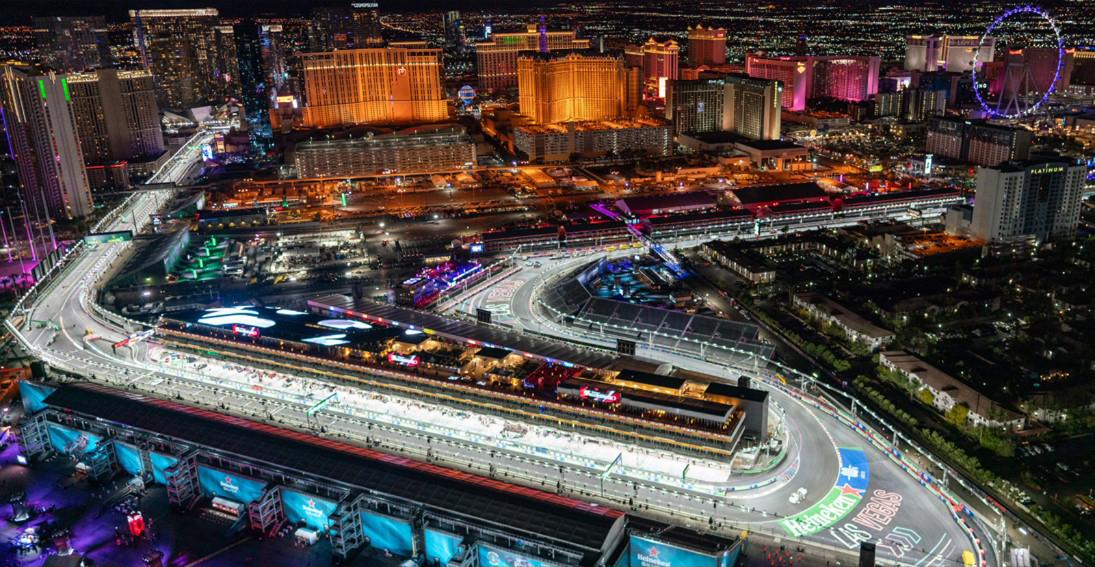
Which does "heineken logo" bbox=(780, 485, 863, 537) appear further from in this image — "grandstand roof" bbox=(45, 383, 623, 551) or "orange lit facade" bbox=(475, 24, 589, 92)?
"orange lit facade" bbox=(475, 24, 589, 92)

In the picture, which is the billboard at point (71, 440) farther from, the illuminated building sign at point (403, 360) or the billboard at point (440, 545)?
the billboard at point (440, 545)

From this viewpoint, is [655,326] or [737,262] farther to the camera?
[737,262]

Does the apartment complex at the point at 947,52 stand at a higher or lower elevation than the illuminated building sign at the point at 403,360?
higher

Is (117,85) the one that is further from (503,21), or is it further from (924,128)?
(503,21)

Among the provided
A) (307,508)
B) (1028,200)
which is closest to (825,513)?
(307,508)

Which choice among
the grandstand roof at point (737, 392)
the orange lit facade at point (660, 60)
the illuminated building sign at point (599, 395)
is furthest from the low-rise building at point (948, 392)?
the orange lit facade at point (660, 60)

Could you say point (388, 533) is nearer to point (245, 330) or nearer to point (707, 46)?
point (245, 330)

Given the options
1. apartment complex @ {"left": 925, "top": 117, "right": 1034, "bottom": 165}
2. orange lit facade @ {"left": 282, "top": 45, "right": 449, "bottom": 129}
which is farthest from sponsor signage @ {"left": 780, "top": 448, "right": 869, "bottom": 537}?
orange lit facade @ {"left": 282, "top": 45, "right": 449, "bottom": 129}
